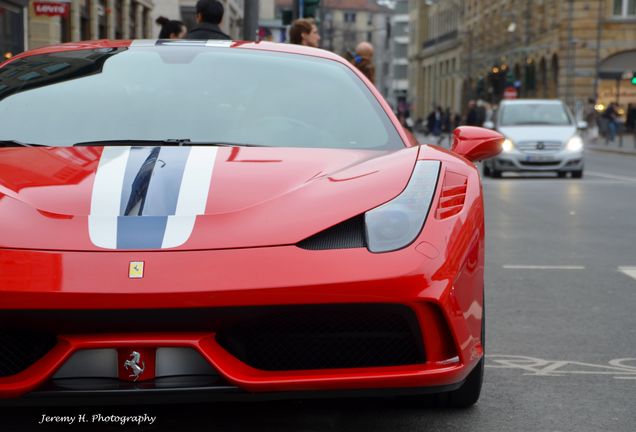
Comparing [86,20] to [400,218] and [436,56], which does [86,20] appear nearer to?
[400,218]

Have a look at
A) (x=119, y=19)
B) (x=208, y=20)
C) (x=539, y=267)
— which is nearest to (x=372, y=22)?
(x=119, y=19)

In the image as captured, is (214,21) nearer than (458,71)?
Yes

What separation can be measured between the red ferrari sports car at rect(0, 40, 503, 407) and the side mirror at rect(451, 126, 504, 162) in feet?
1.92

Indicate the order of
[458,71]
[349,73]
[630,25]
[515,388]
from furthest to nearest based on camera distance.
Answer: [458,71]
[630,25]
[349,73]
[515,388]

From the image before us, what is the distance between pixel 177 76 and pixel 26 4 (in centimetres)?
1978

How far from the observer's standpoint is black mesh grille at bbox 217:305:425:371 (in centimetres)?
334

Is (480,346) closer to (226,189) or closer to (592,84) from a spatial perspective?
(226,189)

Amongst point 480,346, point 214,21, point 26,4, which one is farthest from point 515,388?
point 26,4

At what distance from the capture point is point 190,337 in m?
3.27

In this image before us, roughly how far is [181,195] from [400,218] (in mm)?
618

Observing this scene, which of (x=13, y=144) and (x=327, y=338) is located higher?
(x=13, y=144)

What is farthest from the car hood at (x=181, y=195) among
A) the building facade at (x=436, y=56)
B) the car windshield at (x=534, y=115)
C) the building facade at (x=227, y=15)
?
the building facade at (x=436, y=56)

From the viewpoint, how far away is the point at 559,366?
16.5 ft

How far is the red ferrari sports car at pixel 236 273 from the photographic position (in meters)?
3.26
